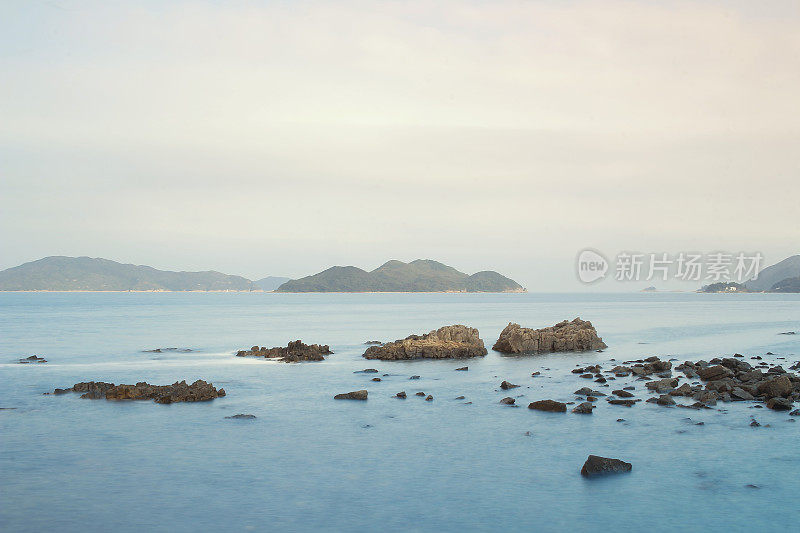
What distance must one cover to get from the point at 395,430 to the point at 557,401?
32.6 ft

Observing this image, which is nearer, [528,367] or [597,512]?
[597,512]

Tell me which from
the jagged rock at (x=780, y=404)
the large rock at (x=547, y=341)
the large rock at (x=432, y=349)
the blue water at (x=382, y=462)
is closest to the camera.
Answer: the blue water at (x=382, y=462)

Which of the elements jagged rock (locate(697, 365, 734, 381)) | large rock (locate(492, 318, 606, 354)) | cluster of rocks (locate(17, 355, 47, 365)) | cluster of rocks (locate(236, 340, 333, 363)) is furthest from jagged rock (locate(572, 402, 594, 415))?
cluster of rocks (locate(17, 355, 47, 365))

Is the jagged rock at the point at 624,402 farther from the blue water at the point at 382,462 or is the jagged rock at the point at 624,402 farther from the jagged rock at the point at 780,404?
the jagged rock at the point at 780,404

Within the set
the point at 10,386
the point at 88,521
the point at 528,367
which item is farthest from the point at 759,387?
the point at 10,386

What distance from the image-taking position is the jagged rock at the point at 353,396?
110ft

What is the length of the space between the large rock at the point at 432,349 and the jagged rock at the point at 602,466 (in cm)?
3227

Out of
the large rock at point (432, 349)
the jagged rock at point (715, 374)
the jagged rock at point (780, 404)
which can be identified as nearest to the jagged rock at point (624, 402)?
the jagged rock at point (780, 404)

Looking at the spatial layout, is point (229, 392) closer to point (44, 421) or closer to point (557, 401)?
point (44, 421)

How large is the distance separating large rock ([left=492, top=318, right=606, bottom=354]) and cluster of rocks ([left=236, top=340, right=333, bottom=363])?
55.1 ft

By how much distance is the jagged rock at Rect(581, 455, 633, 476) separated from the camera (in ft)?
67.3

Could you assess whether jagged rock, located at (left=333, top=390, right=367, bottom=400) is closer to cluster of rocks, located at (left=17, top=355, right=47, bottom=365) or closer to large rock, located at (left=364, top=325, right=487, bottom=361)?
large rock, located at (left=364, top=325, right=487, bottom=361)

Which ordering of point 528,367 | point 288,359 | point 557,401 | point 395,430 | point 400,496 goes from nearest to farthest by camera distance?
1. point 400,496
2. point 395,430
3. point 557,401
4. point 528,367
5. point 288,359

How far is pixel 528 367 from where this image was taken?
47031 millimetres
